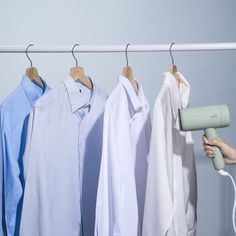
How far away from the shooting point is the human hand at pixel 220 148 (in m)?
0.96

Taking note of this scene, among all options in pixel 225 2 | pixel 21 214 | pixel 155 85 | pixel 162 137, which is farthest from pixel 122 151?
pixel 225 2

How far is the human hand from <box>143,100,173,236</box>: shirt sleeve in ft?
0.52

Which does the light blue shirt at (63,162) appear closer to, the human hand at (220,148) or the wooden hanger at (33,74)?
the wooden hanger at (33,74)

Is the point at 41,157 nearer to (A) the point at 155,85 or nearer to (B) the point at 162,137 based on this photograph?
(B) the point at 162,137

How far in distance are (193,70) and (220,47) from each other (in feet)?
2.03

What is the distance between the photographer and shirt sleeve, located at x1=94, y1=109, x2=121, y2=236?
86 centimetres

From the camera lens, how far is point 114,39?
150cm

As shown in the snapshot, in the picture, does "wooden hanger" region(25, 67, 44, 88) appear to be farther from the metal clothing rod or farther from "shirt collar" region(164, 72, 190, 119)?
"shirt collar" region(164, 72, 190, 119)

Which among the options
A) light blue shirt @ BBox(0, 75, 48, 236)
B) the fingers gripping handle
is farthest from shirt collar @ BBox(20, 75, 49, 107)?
the fingers gripping handle

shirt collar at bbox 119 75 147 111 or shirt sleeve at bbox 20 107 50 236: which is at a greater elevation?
shirt collar at bbox 119 75 147 111

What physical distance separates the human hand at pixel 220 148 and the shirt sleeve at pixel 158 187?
158 mm

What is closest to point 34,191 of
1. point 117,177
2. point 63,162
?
point 63,162

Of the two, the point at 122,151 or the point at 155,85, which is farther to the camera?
the point at 155,85

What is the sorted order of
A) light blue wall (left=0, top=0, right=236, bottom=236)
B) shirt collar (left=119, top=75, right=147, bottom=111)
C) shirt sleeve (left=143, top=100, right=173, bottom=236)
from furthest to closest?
light blue wall (left=0, top=0, right=236, bottom=236) < shirt collar (left=119, top=75, right=147, bottom=111) < shirt sleeve (left=143, top=100, right=173, bottom=236)
